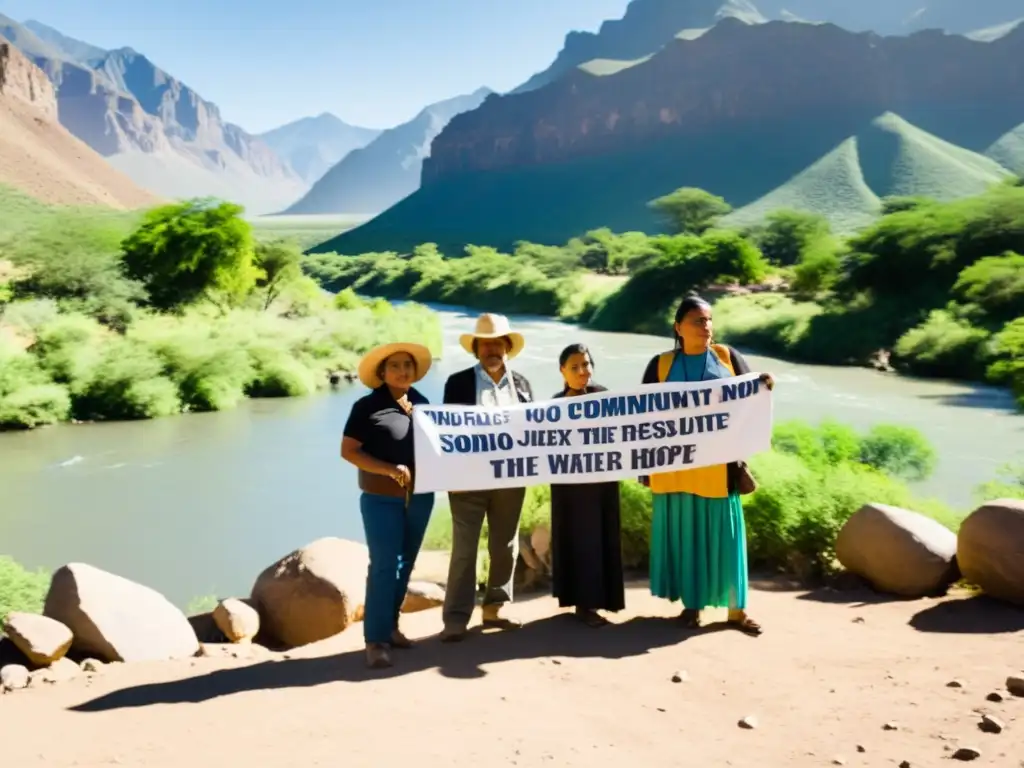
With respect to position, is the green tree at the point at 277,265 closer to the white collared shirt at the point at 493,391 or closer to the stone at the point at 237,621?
the stone at the point at 237,621

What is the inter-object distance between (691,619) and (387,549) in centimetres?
160

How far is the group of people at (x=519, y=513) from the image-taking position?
426 centimetres

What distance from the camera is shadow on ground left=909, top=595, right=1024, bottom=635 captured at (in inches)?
179

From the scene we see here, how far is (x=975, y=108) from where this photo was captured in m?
→ 96.6

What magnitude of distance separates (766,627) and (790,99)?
10781cm

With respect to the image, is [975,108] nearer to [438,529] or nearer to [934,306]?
[934,306]

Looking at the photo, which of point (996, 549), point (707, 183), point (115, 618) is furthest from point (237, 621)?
point (707, 183)

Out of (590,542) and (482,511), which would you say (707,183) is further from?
(482,511)

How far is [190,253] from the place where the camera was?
2686cm

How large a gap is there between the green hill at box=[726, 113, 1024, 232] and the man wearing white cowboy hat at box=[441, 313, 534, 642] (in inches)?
2605

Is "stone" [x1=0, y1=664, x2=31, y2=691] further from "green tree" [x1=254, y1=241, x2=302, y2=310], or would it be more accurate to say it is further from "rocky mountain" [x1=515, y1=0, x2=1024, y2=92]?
"rocky mountain" [x1=515, y1=0, x2=1024, y2=92]

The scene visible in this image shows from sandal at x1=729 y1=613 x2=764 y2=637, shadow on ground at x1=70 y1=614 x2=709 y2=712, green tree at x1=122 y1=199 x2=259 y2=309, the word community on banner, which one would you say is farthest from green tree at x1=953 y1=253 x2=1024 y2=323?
shadow on ground at x1=70 y1=614 x2=709 y2=712

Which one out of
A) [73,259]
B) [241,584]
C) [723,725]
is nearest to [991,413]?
[241,584]

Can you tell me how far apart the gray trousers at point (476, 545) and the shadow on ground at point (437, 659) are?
Answer: 186 mm
